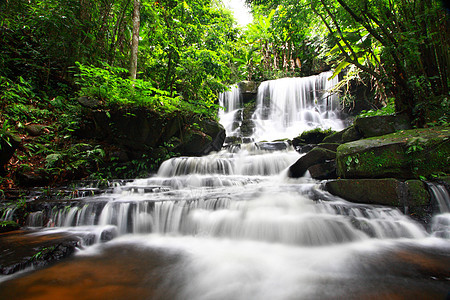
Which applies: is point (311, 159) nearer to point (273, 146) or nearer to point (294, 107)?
point (273, 146)

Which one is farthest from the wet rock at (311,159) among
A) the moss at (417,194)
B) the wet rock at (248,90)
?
the wet rock at (248,90)

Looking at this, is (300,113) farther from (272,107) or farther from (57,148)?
(57,148)

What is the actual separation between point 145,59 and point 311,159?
7826 mm

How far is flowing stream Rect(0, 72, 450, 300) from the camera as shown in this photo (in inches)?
66.2

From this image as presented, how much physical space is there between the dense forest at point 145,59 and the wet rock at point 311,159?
205 centimetres

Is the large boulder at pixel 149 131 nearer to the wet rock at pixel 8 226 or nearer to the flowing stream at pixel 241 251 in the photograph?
the flowing stream at pixel 241 251

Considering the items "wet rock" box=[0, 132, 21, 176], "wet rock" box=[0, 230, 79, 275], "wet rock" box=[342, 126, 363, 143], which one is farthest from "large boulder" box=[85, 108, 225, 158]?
"wet rock" box=[342, 126, 363, 143]

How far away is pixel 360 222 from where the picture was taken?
2.86 meters

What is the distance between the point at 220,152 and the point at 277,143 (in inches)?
99.6

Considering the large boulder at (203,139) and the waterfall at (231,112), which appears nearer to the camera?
the large boulder at (203,139)

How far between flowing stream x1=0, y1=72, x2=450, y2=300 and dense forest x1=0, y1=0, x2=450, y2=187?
7.99 ft

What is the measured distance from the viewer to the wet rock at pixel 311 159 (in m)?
5.35

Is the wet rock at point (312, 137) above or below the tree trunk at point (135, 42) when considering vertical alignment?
below

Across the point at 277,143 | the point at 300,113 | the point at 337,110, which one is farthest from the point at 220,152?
the point at 337,110
